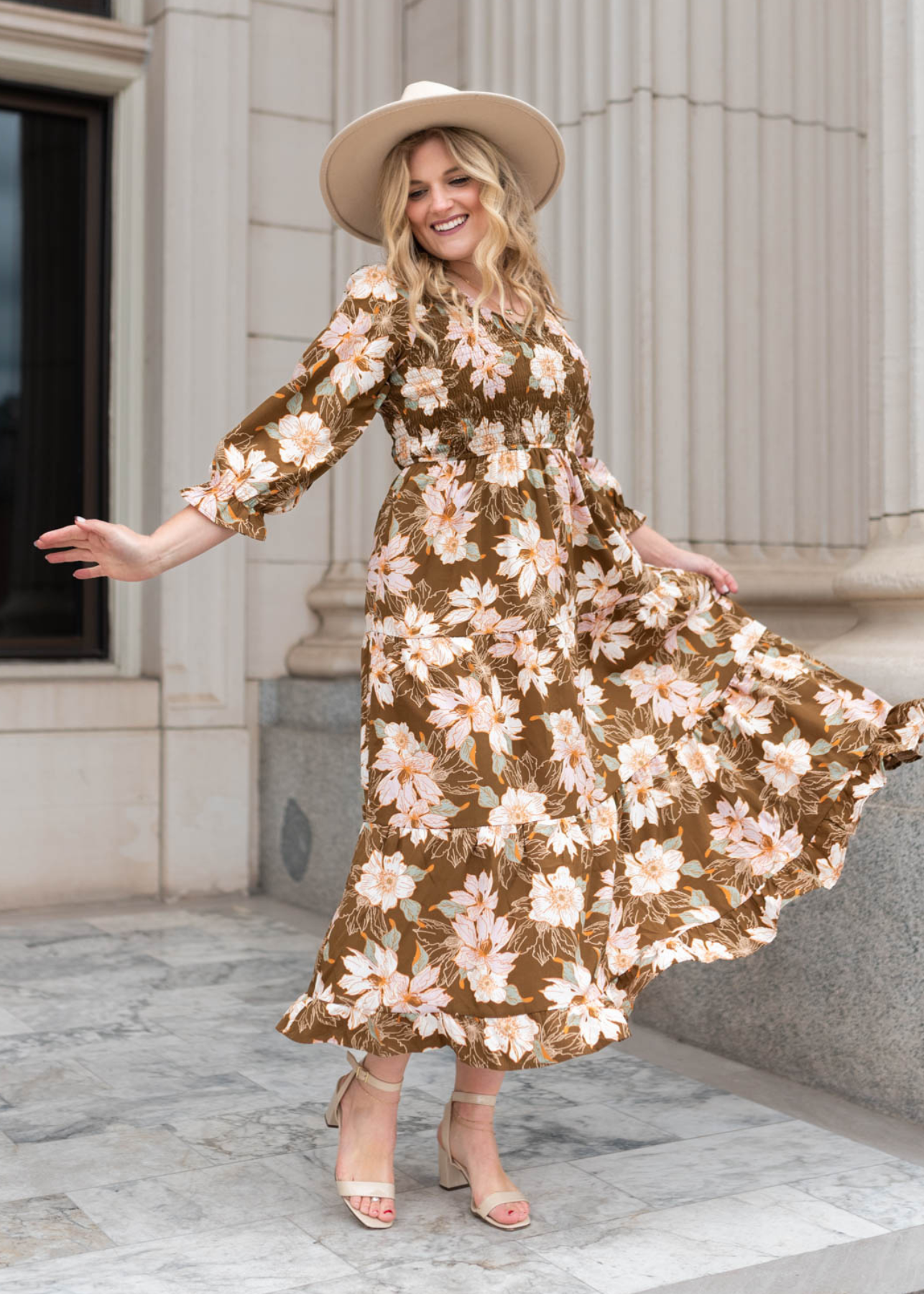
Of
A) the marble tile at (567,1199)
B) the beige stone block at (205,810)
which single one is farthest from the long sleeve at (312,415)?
the beige stone block at (205,810)

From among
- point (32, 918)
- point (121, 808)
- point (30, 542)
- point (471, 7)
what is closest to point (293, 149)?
point (471, 7)

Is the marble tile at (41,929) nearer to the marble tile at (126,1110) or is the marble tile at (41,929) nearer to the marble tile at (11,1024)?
the marble tile at (11,1024)

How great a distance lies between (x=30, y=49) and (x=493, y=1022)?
184 inches

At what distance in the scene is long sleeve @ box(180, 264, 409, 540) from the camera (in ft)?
8.85

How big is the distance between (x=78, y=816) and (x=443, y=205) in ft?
11.8

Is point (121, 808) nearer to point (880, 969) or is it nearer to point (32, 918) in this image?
point (32, 918)

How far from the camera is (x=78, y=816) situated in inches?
225

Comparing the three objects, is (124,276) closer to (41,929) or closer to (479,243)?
(41,929)

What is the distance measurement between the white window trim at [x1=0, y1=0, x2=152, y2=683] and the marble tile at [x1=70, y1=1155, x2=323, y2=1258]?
3.26 metres

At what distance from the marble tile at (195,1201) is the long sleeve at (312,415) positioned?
124 cm

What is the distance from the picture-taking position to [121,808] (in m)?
5.80

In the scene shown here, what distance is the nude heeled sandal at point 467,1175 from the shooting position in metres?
2.73

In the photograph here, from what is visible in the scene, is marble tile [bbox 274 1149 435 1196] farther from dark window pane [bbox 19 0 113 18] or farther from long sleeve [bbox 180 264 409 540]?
dark window pane [bbox 19 0 113 18]

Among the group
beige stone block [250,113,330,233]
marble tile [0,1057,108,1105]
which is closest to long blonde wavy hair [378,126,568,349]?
marble tile [0,1057,108,1105]
